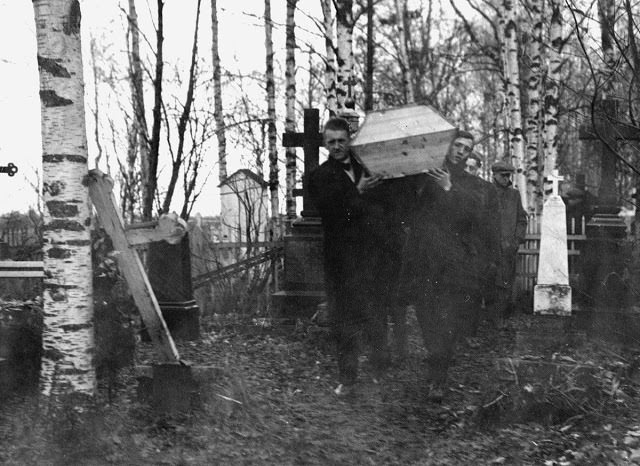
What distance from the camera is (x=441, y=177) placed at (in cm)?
539

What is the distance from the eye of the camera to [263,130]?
1798 centimetres

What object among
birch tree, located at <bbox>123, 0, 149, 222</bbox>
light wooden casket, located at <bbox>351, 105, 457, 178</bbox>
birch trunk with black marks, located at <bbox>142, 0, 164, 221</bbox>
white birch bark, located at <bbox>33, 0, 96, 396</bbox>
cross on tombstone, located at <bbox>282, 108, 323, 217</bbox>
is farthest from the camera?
birch tree, located at <bbox>123, 0, 149, 222</bbox>

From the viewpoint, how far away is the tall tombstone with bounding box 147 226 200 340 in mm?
7637

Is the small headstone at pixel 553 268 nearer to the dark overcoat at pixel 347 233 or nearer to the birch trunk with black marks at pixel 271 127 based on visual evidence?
the dark overcoat at pixel 347 233

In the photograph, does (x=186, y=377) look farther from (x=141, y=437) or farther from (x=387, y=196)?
(x=387, y=196)

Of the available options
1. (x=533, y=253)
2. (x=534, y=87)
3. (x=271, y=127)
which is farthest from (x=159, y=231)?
(x=271, y=127)

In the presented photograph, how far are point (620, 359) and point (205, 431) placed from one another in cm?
368

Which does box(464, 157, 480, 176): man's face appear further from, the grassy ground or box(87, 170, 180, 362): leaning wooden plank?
box(87, 170, 180, 362): leaning wooden plank

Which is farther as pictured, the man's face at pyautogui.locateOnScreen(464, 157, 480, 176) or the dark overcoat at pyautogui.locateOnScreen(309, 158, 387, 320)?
the man's face at pyautogui.locateOnScreen(464, 157, 480, 176)

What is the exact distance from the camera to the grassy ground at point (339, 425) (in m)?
4.25

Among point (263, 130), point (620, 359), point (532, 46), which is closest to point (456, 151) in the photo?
point (620, 359)

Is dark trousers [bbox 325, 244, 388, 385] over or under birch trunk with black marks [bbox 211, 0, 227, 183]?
under

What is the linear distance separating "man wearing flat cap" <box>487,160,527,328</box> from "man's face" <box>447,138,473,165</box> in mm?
2569

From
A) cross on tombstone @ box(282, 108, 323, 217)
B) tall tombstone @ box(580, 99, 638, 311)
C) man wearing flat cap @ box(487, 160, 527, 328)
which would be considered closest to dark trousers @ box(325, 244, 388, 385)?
man wearing flat cap @ box(487, 160, 527, 328)
